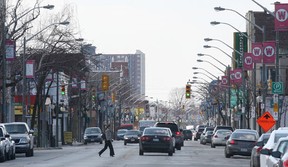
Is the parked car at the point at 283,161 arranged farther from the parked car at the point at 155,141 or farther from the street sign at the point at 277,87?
the street sign at the point at 277,87

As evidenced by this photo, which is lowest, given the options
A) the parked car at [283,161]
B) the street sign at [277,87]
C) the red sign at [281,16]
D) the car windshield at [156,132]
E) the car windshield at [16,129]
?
the parked car at [283,161]

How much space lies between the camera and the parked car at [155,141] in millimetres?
48531

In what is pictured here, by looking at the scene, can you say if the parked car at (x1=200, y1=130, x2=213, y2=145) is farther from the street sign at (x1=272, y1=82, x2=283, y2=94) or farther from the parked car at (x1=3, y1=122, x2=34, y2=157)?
the parked car at (x1=3, y1=122, x2=34, y2=157)

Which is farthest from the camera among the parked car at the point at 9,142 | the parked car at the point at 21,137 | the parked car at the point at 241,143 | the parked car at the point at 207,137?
the parked car at the point at 207,137

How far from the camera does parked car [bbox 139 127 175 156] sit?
48.5 m

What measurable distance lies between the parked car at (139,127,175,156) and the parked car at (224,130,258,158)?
3442 millimetres

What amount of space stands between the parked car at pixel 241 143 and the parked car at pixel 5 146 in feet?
35.2

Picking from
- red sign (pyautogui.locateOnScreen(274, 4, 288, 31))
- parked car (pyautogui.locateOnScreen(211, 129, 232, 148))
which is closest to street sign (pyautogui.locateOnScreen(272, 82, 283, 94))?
red sign (pyautogui.locateOnScreen(274, 4, 288, 31))

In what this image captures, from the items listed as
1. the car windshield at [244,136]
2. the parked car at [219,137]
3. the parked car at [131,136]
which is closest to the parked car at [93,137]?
the parked car at [131,136]

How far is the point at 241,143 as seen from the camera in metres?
46.7

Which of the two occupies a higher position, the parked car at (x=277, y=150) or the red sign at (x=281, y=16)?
the red sign at (x=281, y=16)

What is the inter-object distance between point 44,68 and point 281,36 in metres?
55.1

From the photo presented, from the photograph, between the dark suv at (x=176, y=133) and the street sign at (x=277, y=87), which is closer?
the street sign at (x=277, y=87)

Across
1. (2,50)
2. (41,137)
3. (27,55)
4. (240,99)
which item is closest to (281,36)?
(240,99)
